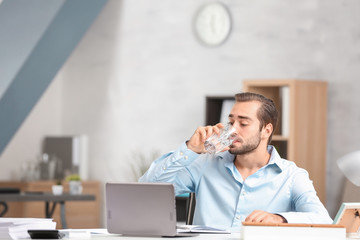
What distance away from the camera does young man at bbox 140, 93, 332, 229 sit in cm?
325

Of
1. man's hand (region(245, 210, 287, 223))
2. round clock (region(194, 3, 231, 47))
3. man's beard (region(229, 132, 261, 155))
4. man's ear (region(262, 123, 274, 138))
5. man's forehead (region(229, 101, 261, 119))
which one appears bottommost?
man's hand (region(245, 210, 287, 223))

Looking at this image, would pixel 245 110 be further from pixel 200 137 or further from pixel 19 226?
pixel 19 226

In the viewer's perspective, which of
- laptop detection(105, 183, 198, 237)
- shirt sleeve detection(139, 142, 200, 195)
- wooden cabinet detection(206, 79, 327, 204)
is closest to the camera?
laptop detection(105, 183, 198, 237)

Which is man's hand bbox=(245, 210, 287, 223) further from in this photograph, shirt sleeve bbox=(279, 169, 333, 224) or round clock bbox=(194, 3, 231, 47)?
round clock bbox=(194, 3, 231, 47)

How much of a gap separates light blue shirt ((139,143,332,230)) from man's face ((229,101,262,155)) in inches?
4.3

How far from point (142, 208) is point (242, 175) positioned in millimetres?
790

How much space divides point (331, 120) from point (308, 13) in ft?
3.44

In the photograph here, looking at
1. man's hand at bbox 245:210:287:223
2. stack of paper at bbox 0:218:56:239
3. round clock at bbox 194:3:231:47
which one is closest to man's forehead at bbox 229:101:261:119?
man's hand at bbox 245:210:287:223

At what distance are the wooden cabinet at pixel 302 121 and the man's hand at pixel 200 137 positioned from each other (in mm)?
3327

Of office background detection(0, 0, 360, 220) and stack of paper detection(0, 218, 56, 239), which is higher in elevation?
office background detection(0, 0, 360, 220)

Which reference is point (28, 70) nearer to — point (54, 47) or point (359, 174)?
point (54, 47)

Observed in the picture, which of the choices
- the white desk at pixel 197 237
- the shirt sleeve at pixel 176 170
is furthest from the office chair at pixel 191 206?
the white desk at pixel 197 237

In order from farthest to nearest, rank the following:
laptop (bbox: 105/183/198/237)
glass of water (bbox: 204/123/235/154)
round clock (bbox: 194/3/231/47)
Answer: round clock (bbox: 194/3/231/47), glass of water (bbox: 204/123/235/154), laptop (bbox: 105/183/198/237)

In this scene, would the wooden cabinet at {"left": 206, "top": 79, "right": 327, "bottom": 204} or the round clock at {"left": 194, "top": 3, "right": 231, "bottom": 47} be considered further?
the round clock at {"left": 194, "top": 3, "right": 231, "bottom": 47}
